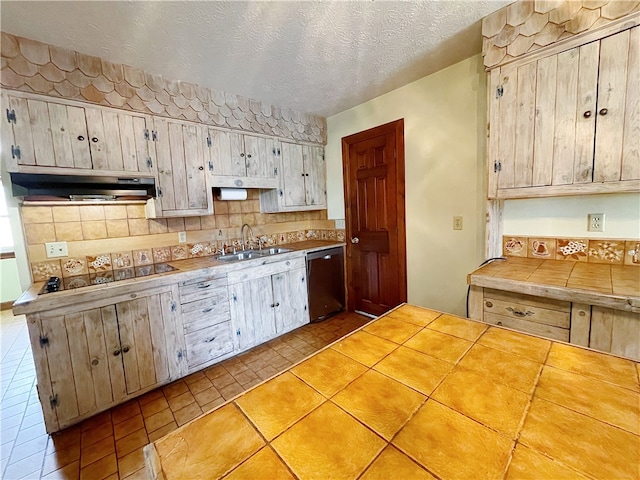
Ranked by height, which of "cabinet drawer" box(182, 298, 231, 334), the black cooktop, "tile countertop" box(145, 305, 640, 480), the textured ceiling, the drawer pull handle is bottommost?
"cabinet drawer" box(182, 298, 231, 334)

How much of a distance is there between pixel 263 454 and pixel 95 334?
1918mm

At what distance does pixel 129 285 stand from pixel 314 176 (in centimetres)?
235

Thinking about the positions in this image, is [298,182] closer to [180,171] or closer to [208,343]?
[180,171]

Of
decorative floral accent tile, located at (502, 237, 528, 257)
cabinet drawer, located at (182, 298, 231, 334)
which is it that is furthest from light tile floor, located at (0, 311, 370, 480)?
decorative floral accent tile, located at (502, 237, 528, 257)

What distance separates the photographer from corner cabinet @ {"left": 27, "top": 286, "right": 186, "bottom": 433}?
66.8 inches

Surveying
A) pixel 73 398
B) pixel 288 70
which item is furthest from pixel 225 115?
pixel 73 398

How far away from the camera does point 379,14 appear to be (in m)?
1.67

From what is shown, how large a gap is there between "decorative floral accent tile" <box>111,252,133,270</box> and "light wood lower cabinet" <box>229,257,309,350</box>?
902 mm

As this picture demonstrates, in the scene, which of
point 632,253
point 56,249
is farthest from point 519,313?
point 56,249

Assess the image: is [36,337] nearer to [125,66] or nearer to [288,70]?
[125,66]

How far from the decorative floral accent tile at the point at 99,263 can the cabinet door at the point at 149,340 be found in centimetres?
61

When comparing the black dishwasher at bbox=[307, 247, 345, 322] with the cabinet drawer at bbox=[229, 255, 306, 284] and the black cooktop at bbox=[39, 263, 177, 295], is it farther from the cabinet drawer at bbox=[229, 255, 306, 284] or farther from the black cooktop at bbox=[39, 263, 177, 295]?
the black cooktop at bbox=[39, 263, 177, 295]

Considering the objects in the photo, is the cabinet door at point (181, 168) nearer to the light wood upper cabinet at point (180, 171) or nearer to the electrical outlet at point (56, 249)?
the light wood upper cabinet at point (180, 171)

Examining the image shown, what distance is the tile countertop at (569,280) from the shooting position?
1.26m
